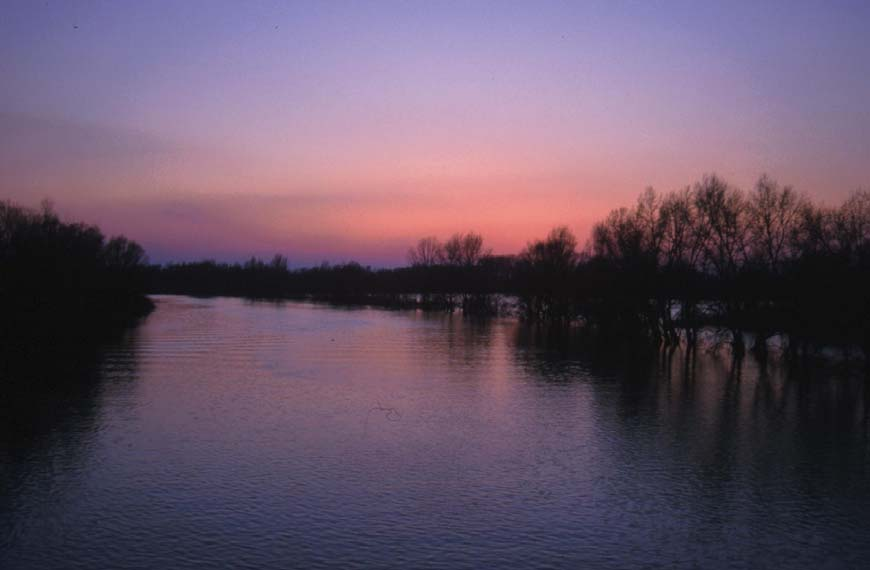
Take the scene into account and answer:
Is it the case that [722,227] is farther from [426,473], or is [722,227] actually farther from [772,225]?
[426,473]

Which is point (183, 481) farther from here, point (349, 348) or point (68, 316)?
point (68, 316)

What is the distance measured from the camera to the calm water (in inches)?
424

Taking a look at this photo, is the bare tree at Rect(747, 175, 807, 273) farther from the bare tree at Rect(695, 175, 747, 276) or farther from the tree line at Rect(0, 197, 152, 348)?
the tree line at Rect(0, 197, 152, 348)

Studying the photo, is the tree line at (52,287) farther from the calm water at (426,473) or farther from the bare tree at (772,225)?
the bare tree at (772,225)

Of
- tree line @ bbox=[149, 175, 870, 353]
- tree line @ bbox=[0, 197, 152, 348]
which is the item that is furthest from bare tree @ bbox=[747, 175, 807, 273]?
tree line @ bbox=[0, 197, 152, 348]

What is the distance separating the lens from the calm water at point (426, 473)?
10766mm

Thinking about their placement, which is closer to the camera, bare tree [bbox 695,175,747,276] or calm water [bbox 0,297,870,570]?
calm water [bbox 0,297,870,570]

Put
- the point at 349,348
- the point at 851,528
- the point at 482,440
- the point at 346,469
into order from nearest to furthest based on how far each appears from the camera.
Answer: the point at 851,528
the point at 346,469
the point at 482,440
the point at 349,348

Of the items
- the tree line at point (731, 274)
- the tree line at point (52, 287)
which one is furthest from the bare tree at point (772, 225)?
the tree line at point (52, 287)

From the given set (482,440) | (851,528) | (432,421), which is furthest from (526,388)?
(851,528)

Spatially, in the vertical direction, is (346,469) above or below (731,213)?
below

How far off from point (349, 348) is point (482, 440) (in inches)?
946

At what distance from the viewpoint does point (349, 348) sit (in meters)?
41.2

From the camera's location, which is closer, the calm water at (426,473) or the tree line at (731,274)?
the calm water at (426,473)
